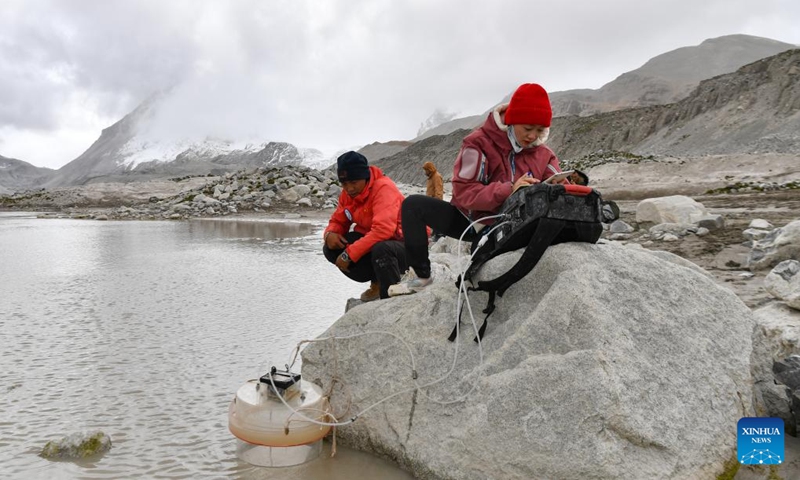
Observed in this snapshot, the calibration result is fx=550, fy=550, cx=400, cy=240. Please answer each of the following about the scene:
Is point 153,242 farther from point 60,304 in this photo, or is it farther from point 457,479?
point 457,479

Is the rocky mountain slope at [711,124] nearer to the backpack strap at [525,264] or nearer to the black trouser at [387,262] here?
the black trouser at [387,262]

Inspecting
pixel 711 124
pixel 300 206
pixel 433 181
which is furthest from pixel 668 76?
pixel 433 181

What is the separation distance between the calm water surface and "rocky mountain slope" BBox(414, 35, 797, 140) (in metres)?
107

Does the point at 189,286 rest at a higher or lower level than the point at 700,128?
lower

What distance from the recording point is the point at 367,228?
535 cm

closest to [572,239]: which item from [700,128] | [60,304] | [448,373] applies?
[448,373]

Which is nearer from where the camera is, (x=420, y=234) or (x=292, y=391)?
(x=292, y=391)

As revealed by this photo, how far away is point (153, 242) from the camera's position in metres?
15.2

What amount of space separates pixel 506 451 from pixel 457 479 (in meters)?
0.32

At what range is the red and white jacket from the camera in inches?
146

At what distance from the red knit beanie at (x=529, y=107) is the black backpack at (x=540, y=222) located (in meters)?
0.56

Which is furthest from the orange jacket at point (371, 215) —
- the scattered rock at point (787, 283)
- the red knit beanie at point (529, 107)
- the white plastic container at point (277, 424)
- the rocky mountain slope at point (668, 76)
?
the rocky mountain slope at point (668, 76)

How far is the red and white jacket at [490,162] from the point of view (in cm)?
370

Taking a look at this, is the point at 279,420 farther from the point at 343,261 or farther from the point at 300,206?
the point at 300,206
